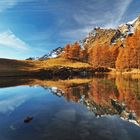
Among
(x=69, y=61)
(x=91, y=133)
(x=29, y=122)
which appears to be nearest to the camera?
(x=91, y=133)

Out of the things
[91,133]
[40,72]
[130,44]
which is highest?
[130,44]

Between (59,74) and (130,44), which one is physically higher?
(130,44)

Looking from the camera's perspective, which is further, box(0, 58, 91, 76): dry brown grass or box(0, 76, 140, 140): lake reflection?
box(0, 58, 91, 76): dry brown grass

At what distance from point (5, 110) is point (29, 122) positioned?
22.9 ft

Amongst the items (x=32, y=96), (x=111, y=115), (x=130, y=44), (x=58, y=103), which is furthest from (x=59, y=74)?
(x=111, y=115)

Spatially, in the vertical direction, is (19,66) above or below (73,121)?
above

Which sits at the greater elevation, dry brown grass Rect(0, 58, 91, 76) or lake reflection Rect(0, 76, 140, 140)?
dry brown grass Rect(0, 58, 91, 76)

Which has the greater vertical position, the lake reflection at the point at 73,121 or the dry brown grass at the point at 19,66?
the dry brown grass at the point at 19,66

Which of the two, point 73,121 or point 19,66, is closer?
point 73,121

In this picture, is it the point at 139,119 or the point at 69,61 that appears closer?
the point at 139,119

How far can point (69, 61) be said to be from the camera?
13712 cm

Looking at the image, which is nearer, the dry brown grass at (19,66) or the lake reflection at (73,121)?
the lake reflection at (73,121)

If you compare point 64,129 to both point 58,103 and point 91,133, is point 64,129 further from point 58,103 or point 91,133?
point 58,103

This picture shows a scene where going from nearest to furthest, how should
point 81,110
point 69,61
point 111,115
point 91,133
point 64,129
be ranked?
point 91,133, point 64,129, point 111,115, point 81,110, point 69,61
